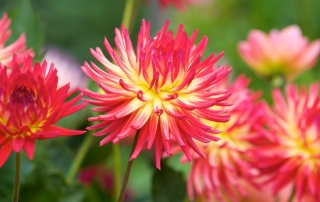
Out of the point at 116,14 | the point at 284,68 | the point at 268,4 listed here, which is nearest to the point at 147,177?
the point at 284,68

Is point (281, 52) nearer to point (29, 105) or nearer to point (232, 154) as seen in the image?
point (232, 154)

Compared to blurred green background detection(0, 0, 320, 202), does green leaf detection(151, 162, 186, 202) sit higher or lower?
lower

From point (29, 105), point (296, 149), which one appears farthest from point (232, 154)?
point (29, 105)

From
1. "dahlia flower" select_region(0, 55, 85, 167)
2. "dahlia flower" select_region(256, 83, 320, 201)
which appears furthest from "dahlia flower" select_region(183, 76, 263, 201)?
"dahlia flower" select_region(0, 55, 85, 167)

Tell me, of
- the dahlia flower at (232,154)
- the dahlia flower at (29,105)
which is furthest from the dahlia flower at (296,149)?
the dahlia flower at (29,105)

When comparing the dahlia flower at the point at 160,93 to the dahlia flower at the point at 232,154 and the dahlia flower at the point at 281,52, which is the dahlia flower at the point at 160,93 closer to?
the dahlia flower at the point at 232,154

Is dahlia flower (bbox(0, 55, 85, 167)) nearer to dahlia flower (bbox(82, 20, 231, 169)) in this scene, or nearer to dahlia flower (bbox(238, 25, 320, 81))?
dahlia flower (bbox(82, 20, 231, 169))
